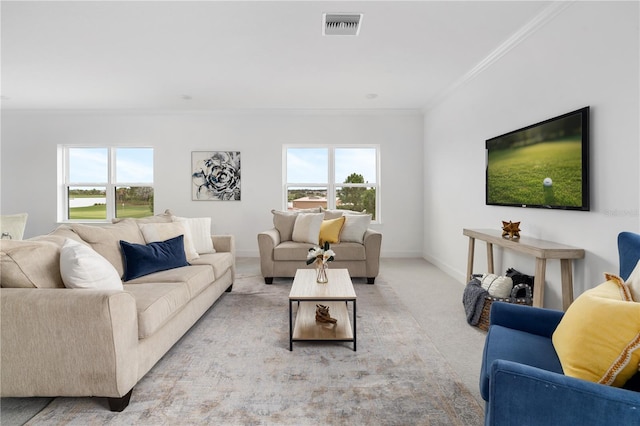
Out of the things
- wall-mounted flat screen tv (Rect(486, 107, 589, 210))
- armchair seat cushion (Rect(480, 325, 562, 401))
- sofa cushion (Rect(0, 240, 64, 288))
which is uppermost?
wall-mounted flat screen tv (Rect(486, 107, 589, 210))

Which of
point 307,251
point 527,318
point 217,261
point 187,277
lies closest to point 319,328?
point 187,277

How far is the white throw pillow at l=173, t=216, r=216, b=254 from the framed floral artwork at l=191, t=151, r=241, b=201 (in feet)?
7.58

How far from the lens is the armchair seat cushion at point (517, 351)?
1.35 metres

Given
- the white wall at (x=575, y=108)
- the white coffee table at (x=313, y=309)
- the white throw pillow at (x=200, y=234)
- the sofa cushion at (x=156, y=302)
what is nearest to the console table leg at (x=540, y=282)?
the white wall at (x=575, y=108)

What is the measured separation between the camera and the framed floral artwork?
604 cm

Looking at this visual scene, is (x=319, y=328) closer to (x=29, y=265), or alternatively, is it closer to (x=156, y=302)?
(x=156, y=302)

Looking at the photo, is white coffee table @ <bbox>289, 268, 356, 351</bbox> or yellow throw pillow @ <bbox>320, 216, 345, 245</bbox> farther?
yellow throw pillow @ <bbox>320, 216, 345, 245</bbox>

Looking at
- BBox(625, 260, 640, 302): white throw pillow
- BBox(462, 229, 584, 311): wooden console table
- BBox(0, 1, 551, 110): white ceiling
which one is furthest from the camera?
BBox(0, 1, 551, 110): white ceiling

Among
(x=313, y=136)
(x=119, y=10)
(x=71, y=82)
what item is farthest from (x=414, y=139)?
(x=71, y=82)

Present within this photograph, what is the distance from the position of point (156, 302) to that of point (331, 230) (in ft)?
8.96

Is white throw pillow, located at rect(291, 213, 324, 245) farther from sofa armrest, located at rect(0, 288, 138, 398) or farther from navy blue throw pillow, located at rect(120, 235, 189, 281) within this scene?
sofa armrest, located at rect(0, 288, 138, 398)

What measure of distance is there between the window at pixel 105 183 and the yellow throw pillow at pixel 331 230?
11.6 feet

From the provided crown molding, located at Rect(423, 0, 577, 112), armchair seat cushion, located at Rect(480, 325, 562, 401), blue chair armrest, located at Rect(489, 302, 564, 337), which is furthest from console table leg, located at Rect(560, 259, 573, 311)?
crown molding, located at Rect(423, 0, 577, 112)

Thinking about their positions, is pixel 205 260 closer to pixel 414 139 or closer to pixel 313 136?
pixel 313 136
